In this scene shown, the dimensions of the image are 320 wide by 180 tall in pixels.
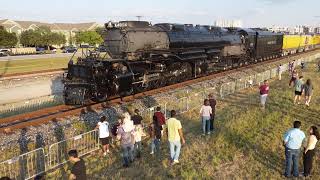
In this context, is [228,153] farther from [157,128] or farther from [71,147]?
[71,147]

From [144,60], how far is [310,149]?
12.1 metres

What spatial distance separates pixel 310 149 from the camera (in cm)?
913

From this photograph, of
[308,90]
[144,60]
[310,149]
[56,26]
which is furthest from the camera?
[56,26]

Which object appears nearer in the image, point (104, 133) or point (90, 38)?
point (104, 133)

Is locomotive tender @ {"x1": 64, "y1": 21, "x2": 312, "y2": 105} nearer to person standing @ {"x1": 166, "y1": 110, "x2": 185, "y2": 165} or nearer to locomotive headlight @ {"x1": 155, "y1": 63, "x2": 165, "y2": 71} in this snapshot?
locomotive headlight @ {"x1": 155, "y1": 63, "x2": 165, "y2": 71}

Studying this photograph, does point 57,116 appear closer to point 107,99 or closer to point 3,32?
point 107,99

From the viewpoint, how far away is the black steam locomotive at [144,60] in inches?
681

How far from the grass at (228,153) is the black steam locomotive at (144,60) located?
4.31 metres

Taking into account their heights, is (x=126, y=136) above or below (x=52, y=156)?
above

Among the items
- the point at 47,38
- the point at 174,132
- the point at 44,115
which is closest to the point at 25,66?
the point at 44,115

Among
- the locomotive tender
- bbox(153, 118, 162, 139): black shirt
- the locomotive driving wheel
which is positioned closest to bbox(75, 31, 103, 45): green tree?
the locomotive tender

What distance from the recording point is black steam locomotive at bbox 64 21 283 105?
17.3 m

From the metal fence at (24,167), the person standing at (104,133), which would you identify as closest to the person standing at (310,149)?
the person standing at (104,133)

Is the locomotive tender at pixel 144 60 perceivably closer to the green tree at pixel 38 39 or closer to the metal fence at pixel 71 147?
the metal fence at pixel 71 147
